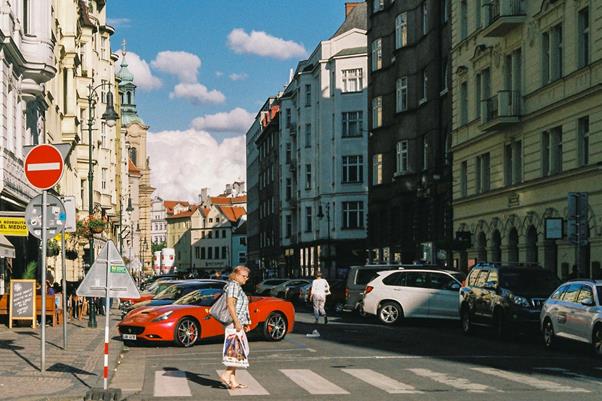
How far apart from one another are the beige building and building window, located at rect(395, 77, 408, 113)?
8.40 m

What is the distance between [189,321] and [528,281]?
28.2ft

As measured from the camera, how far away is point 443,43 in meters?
52.8

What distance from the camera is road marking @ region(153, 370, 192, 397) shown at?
14.3m

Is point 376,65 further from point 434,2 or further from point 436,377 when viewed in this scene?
point 436,377

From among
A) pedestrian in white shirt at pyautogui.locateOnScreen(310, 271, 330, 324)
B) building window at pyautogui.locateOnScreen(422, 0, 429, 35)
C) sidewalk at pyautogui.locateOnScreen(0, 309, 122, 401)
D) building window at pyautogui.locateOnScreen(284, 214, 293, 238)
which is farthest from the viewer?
building window at pyautogui.locateOnScreen(284, 214, 293, 238)

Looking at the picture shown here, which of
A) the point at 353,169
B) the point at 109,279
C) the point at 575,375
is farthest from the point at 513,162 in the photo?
the point at 353,169

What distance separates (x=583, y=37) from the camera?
3491 centimetres

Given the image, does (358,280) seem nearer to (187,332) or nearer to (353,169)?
(187,332)

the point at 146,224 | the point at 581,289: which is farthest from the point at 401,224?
the point at 146,224

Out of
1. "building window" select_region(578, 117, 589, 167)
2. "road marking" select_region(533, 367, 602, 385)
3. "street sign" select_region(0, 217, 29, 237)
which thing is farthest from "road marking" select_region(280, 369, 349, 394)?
"building window" select_region(578, 117, 589, 167)

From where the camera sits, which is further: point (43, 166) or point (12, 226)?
point (12, 226)

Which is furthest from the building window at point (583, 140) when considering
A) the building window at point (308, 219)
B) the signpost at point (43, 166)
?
the building window at point (308, 219)

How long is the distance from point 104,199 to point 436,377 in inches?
2377

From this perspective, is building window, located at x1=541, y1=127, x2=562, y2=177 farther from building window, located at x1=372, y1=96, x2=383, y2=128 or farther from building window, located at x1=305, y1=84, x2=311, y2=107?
building window, located at x1=305, y1=84, x2=311, y2=107
